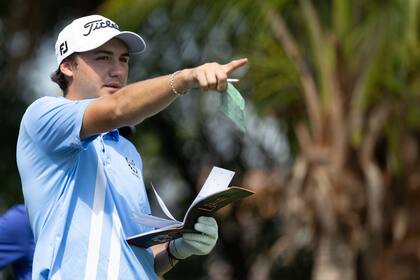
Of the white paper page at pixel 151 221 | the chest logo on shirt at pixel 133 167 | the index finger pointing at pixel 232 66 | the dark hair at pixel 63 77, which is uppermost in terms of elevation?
the dark hair at pixel 63 77

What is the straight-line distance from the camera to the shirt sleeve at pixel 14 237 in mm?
5551

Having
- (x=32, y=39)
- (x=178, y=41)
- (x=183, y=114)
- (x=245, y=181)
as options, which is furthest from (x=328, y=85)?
(x=32, y=39)

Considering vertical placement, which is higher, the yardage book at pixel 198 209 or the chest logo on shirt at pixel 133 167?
the chest logo on shirt at pixel 133 167

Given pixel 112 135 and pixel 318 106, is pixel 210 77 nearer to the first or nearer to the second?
pixel 112 135

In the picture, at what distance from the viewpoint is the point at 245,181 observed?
42.9 feet

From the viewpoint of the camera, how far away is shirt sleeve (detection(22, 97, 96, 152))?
3.90 meters

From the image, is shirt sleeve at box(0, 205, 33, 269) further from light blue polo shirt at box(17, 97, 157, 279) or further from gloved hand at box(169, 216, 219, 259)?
gloved hand at box(169, 216, 219, 259)

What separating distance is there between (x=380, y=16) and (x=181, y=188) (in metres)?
5.84

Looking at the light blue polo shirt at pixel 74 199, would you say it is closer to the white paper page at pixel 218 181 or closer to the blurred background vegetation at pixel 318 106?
the white paper page at pixel 218 181

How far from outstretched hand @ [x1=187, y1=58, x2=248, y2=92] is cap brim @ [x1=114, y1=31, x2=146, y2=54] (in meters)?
0.68

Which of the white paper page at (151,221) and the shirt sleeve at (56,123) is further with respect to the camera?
the white paper page at (151,221)

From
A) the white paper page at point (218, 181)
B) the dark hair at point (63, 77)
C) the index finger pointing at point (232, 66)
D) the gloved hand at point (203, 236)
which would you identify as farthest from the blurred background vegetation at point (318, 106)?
the index finger pointing at point (232, 66)

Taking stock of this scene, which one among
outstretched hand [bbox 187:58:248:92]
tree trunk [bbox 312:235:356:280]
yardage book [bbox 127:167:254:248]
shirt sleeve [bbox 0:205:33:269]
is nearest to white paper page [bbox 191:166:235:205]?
yardage book [bbox 127:167:254:248]

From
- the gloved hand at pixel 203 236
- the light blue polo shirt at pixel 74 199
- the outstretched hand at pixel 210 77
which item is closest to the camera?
the outstretched hand at pixel 210 77
